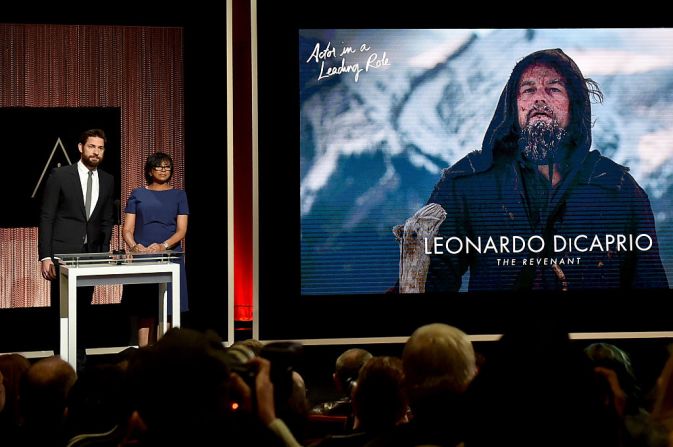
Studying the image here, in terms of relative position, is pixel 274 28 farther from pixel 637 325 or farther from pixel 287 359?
pixel 287 359

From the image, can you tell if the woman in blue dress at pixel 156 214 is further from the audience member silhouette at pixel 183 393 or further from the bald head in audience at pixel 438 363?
the audience member silhouette at pixel 183 393

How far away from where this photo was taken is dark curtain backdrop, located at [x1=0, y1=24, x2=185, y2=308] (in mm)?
5836

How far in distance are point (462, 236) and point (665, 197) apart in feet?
4.55

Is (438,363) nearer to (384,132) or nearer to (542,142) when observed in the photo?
(384,132)

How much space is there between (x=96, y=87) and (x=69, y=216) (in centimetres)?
117

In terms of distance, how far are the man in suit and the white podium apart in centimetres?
47

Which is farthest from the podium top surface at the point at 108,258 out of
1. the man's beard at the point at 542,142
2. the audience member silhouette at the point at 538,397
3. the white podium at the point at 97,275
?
the audience member silhouette at the point at 538,397

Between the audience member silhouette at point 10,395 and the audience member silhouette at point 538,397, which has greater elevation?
the audience member silhouette at point 538,397

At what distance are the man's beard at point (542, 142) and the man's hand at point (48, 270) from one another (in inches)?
119

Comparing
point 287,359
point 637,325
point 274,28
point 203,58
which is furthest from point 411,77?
point 287,359

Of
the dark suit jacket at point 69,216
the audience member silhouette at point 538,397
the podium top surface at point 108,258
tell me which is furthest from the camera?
the dark suit jacket at point 69,216

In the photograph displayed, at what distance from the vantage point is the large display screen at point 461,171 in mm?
6098

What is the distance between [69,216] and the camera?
16.8 feet

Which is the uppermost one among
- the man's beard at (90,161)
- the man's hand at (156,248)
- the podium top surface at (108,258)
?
the man's beard at (90,161)
